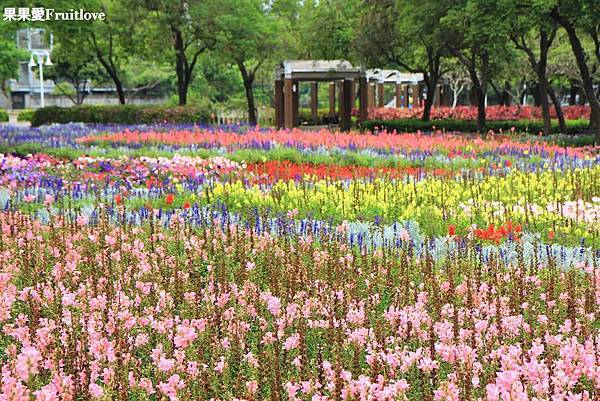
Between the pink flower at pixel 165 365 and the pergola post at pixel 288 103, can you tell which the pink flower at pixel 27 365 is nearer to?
the pink flower at pixel 165 365

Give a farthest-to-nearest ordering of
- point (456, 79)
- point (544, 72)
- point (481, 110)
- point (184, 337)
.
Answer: point (456, 79), point (481, 110), point (544, 72), point (184, 337)

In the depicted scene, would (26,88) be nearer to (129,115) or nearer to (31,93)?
(31,93)

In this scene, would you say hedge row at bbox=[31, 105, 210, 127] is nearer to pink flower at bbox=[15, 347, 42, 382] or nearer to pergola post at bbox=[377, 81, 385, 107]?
pergola post at bbox=[377, 81, 385, 107]

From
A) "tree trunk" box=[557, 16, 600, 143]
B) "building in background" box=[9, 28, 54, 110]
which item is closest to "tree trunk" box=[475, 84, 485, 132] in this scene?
"tree trunk" box=[557, 16, 600, 143]

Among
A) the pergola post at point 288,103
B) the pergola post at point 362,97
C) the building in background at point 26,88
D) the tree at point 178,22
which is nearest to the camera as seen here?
the tree at point 178,22

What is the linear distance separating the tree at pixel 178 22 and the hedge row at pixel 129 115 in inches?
129

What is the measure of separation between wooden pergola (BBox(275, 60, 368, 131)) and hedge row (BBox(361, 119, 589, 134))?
2308mm

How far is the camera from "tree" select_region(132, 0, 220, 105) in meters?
30.4

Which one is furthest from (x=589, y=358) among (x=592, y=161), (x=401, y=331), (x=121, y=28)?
(x=121, y=28)

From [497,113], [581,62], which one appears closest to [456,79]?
[497,113]

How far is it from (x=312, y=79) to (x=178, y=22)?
24.3ft

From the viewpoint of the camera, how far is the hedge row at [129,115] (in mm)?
29781

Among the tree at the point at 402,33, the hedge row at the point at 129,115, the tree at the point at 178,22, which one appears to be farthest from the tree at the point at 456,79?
the hedge row at the point at 129,115

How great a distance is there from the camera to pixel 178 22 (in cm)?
3075
